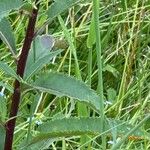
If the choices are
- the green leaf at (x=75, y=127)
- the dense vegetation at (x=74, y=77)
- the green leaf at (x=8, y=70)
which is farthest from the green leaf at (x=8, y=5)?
the green leaf at (x=75, y=127)

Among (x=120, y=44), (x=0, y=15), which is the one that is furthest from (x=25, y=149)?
(x=120, y=44)

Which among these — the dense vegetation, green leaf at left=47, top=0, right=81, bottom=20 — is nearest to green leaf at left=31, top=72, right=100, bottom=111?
the dense vegetation

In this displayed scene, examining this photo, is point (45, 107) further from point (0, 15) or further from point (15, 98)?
point (0, 15)

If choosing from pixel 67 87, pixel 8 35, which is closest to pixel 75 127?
A: pixel 67 87

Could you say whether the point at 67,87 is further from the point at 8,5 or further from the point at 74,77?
the point at 8,5

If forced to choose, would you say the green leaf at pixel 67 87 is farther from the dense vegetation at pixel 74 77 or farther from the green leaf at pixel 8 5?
the green leaf at pixel 8 5

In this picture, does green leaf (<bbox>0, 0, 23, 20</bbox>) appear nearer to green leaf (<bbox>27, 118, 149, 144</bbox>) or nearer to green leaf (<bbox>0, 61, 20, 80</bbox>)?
green leaf (<bbox>0, 61, 20, 80</bbox>)
